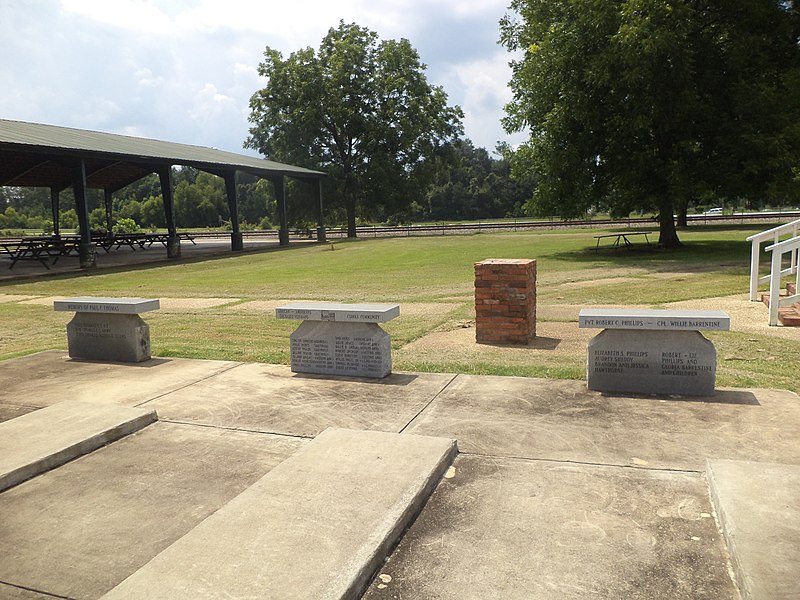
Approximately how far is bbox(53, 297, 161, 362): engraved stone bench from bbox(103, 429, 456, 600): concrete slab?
401 cm

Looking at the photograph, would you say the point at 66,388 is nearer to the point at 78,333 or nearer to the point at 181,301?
the point at 78,333

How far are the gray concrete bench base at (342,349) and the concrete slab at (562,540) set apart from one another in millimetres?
2450

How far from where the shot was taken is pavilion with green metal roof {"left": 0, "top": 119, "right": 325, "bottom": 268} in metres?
21.3

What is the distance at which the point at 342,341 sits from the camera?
6.41 m

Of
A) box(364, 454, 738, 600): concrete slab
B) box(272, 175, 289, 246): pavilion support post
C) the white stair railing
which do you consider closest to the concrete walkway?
box(364, 454, 738, 600): concrete slab

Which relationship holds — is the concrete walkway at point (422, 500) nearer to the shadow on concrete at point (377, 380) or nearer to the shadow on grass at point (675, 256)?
the shadow on concrete at point (377, 380)

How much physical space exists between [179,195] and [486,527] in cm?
8790

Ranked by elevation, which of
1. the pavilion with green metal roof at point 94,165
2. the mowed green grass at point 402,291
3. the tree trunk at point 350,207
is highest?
the pavilion with green metal roof at point 94,165

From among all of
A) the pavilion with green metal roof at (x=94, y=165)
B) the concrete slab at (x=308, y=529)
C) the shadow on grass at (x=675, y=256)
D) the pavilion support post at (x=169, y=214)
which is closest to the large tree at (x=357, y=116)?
the pavilion with green metal roof at (x=94, y=165)

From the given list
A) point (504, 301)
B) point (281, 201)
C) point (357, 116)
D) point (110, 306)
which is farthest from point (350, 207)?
point (110, 306)

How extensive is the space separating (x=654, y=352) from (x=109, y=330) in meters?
5.85

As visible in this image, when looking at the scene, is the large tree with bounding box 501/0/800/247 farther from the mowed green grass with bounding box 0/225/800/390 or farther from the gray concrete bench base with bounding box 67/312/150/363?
the gray concrete bench base with bounding box 67/312/150/363

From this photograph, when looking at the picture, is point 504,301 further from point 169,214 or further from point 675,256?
point 169,214

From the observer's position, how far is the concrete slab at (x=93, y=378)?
19.1ft
